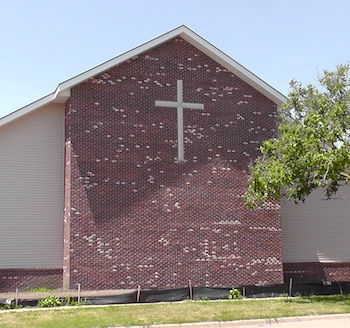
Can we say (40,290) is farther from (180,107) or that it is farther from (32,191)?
(180,107)

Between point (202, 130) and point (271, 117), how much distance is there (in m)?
3.11

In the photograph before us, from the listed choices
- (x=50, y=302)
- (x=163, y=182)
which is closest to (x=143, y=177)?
(x=163, y=182)

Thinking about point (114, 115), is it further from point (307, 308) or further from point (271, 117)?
point (307, 308)

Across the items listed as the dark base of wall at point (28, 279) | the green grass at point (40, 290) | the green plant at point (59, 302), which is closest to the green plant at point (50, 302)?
the green plant at point (59, 302)

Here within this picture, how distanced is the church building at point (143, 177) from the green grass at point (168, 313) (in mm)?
3223

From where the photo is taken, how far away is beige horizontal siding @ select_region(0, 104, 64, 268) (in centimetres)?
1970

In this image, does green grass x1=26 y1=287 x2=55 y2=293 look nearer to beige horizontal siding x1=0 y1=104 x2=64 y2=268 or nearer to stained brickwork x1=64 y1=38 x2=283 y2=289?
beige horizontal siding x1=0 y1=104 x2=64 y2=268

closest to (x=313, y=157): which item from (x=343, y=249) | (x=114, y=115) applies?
(x=114, y=115)

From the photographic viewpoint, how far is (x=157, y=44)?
2045 cm

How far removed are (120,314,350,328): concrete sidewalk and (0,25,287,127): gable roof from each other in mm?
9940

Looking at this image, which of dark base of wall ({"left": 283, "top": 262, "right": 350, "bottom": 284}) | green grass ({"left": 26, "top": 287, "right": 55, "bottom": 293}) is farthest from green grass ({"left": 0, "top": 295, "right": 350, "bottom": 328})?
dark base of wall ({"left": 283, "top": 262, "right": 350, "bottom": 284})

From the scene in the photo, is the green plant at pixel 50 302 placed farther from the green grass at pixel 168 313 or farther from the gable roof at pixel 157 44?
the gable roof at pixel 157 44

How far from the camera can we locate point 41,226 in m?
20.0

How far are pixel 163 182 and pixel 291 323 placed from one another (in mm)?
7805
